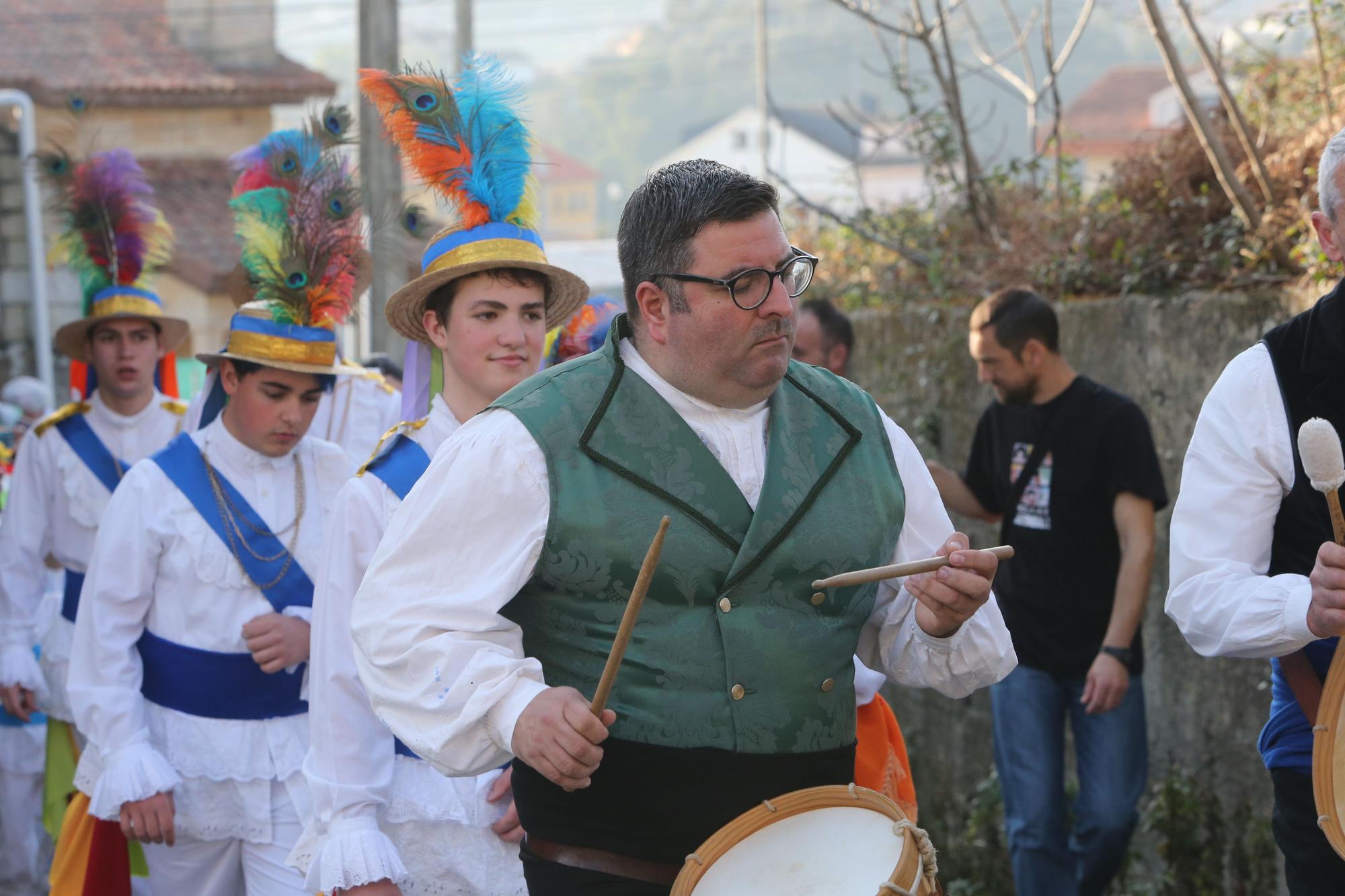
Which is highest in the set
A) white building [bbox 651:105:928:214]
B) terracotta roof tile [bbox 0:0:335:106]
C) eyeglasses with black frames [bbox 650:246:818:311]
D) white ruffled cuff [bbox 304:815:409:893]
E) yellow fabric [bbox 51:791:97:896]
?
white building [bbox 651:105:928:214]

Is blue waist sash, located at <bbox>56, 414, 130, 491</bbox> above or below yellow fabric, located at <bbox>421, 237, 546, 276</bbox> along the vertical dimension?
below

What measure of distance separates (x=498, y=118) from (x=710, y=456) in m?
1.61

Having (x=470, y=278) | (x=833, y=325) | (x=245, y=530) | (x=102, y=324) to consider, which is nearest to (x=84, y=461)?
(x=102, y=324)

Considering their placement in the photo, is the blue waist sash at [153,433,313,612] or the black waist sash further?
the blue waist sash at [153,433,313,612]

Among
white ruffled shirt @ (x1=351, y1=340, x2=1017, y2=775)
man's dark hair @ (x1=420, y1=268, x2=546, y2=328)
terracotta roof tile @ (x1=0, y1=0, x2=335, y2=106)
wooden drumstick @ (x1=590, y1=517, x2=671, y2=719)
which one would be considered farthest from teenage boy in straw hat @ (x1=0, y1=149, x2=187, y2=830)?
terracotta roof tile @ (x1=0, y1=0, x2=335, y2=106)

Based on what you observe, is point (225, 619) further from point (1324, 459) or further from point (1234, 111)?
point (1234, 111)

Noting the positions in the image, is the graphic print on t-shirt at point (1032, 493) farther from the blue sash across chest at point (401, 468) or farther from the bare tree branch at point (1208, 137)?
the blue sash across chest at point (401, 468)

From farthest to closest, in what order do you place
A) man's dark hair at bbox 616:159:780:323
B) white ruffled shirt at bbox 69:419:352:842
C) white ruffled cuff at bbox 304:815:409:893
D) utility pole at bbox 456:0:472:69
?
utility pole at bbox 456:0:472:69, white ruffled shirt at bbox 69:419:352:842, white ruffled cuff at bbox 304:815:409:893, man's dark hair at bbox 616:159:780:323

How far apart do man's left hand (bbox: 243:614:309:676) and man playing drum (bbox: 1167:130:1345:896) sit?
8.20 ft

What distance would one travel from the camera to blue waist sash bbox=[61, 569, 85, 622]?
6395mm

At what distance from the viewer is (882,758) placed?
3844mm

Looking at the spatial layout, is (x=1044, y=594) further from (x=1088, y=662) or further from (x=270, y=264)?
(x=270, y=264)

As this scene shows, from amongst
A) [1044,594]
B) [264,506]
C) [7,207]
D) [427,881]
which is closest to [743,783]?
[427,881]

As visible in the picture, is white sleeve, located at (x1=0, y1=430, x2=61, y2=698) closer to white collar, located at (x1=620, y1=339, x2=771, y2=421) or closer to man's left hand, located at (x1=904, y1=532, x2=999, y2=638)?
white collar, located at (x1=620, y1=339, x2=771, y2=421)
